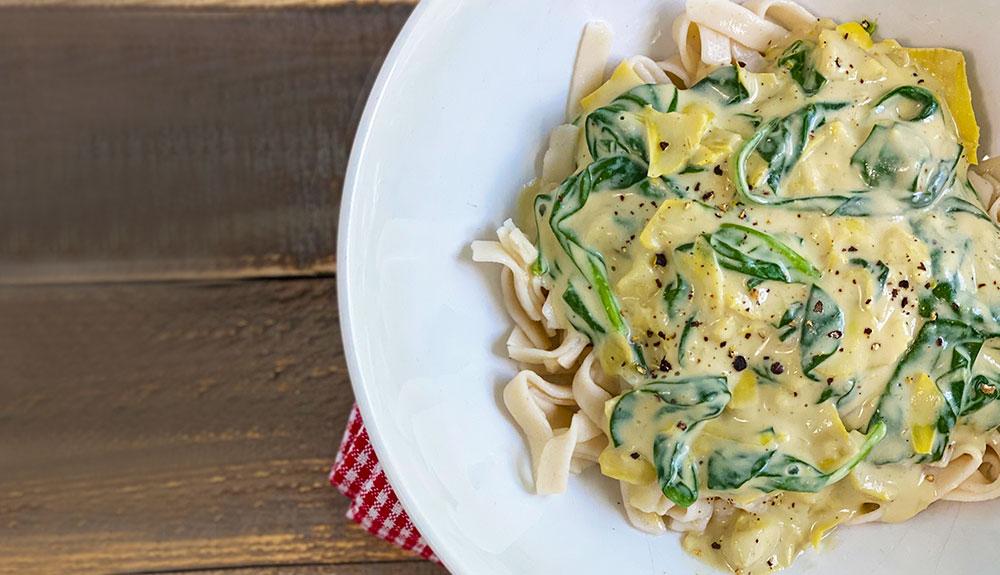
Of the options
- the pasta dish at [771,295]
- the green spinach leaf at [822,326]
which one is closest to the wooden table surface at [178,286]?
the pasta dish at [771,295]

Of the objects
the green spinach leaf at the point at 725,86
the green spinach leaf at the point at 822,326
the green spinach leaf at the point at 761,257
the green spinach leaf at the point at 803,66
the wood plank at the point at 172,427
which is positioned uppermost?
the green spinach leaf at the point at 803,66

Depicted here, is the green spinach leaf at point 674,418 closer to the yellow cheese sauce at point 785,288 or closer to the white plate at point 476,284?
the yellow cheese sauce at point 785,288

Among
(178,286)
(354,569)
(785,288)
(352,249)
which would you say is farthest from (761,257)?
(178,286)

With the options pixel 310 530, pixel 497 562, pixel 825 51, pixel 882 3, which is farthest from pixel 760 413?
pixel 310 530

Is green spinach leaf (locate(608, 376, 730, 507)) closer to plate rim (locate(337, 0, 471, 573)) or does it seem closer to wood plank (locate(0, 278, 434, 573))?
plate rim (locate(337, 0, 471, 573))

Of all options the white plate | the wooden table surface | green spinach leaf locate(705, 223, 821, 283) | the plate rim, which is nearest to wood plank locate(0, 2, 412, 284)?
the wooden table surface

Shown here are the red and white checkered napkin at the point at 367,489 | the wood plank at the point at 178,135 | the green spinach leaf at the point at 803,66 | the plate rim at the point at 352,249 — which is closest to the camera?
the plate rim at the point at 352,249

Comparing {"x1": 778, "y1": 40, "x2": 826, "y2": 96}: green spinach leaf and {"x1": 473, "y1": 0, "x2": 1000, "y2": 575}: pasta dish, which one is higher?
{"x1": 778, "y1": 40, "x2": 826, "y2": 96}: green spinach leaf
